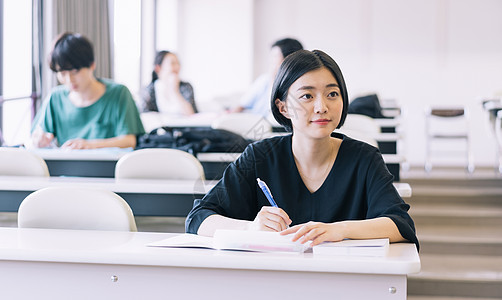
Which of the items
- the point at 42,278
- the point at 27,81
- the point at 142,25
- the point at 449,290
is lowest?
the point at 449,290

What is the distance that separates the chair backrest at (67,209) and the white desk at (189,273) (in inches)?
13.7

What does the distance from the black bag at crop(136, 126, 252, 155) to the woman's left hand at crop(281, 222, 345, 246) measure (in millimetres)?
1867

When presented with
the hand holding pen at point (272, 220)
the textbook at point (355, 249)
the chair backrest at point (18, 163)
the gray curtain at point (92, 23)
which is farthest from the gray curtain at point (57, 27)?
the textbook at point (355, 249)

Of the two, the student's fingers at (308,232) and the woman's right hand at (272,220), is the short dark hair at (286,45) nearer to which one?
the woman's right hand at (272,220)

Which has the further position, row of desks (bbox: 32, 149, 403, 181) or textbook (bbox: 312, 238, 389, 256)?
row of desks (bbox: 32, 149, 403, 181)

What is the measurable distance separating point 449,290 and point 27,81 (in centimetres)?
376

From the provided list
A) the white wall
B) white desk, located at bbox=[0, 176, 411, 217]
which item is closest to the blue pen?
white desk, located at bbox=[0, 176, 411, 217]

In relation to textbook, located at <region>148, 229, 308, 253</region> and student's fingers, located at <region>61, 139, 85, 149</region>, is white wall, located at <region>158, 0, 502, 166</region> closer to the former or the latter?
student's fingers, located at <region>61, 139, 85, 149</region>

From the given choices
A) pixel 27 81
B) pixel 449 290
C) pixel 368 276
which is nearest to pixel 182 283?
pixel 368 276

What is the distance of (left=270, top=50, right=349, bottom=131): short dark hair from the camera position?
1.68 metres

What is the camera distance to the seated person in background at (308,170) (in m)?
1.66

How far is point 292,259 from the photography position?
1273 mm

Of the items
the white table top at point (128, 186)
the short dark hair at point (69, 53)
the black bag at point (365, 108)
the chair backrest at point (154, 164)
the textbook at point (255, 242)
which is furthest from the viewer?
the black bag at point (365, 108)

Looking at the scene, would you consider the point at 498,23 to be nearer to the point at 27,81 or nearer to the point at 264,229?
the point at 27,81
